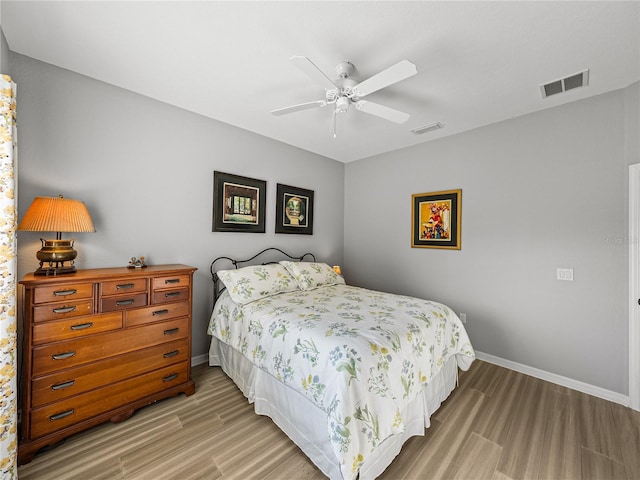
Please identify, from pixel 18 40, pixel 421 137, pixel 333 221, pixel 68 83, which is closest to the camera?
pixel 18 40

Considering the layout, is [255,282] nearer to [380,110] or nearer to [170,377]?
[170,377]

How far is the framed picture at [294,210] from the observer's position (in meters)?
3.74

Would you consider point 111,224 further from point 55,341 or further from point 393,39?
point 393,39

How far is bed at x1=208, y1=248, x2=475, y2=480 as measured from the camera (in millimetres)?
1472

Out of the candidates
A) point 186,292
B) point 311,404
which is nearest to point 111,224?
point 186,292

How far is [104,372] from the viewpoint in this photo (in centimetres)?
193

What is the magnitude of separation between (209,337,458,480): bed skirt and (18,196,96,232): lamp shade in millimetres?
1661

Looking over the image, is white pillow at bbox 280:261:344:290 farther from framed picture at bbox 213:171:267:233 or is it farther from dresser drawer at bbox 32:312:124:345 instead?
dresser drawer at bbox 32:312:124:345

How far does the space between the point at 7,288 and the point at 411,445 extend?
2657mm

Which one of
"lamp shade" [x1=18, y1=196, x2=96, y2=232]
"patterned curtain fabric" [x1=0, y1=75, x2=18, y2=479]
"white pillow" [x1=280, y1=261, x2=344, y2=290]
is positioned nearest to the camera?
"patterned curtain fabric" [x1=0, y1=75, x2=18, y2=479]

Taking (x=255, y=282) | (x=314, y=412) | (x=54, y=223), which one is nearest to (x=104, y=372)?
(x=54, y=223)

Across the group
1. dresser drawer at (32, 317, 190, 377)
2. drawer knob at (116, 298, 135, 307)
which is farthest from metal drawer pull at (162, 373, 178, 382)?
drawer knob at (116, 298, 135, 307)

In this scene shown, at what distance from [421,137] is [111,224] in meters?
3.65

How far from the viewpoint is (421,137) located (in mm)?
3525
